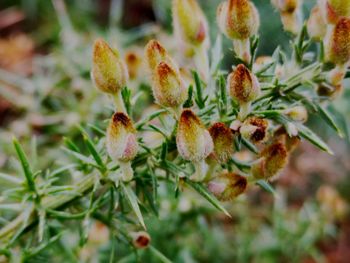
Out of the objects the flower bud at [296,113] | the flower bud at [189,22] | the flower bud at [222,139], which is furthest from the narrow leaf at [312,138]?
the flower bud at [189,22]

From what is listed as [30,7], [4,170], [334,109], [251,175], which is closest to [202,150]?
[251,175]

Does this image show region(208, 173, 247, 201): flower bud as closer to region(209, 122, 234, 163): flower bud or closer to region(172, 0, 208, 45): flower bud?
region(209, 122, 234, 163): flower bud

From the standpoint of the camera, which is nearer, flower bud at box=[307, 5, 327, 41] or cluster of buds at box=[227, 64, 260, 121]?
cluster of buds at box=[227, 64, 260, 121]

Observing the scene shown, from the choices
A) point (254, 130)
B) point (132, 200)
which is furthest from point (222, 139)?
point (132, 200)

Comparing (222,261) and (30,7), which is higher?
(30,7)

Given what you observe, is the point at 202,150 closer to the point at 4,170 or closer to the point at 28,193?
the point at 28,193

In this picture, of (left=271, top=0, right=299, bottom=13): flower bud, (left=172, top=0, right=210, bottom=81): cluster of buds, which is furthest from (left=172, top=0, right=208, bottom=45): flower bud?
(left=271, top=0, right=299, bottom=13): flower bud

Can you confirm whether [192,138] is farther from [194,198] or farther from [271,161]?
Answer: [194,198]
